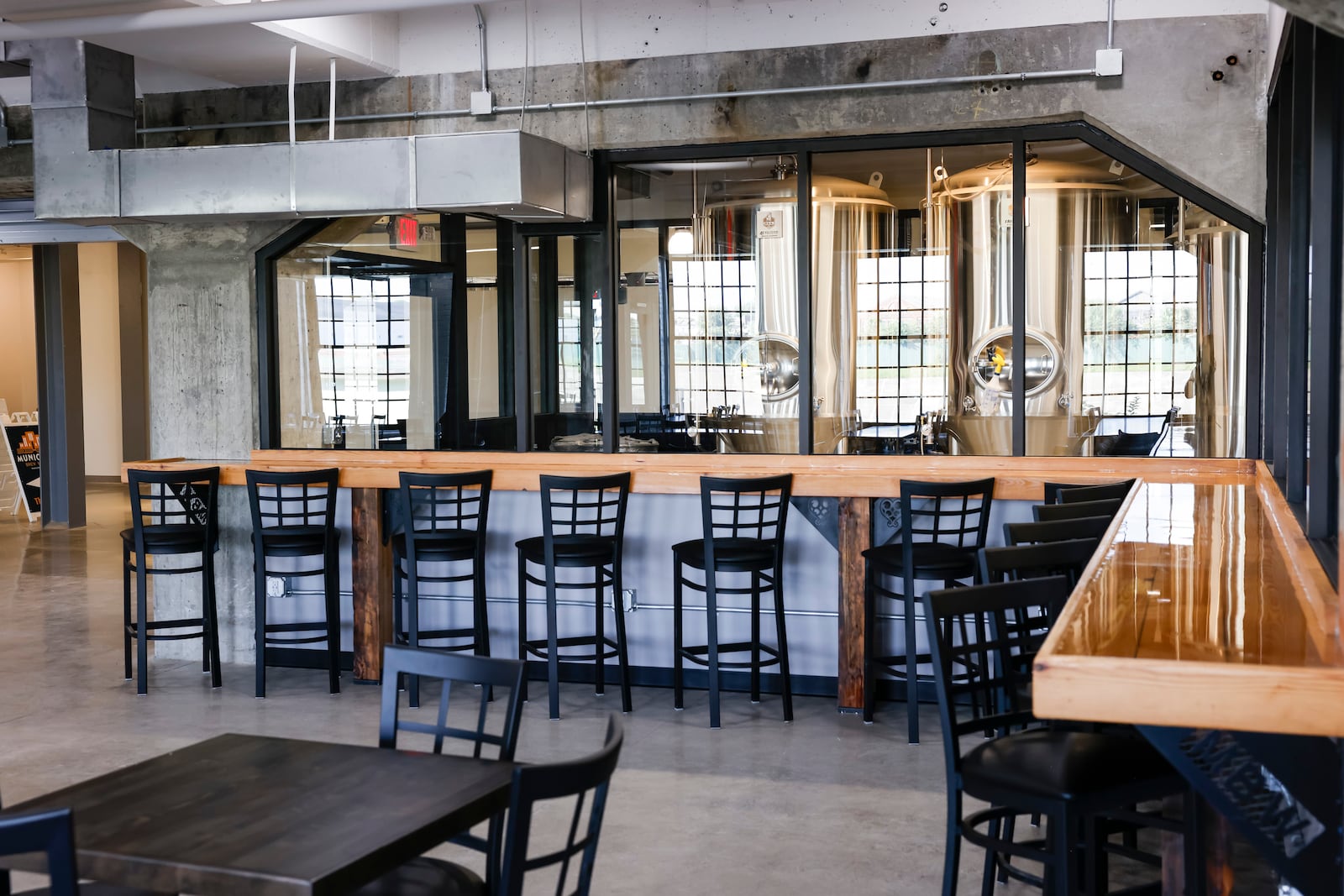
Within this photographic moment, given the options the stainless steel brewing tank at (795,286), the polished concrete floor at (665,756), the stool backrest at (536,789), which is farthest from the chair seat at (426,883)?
the stainless steel brewing tank at (795,286)

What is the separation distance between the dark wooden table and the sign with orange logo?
1094 cm

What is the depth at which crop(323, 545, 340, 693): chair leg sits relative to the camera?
5.69 m

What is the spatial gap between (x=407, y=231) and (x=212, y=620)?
2.18 metres

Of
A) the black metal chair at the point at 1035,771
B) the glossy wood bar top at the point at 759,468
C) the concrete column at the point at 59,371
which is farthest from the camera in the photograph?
the concrete column at the point at 59,371

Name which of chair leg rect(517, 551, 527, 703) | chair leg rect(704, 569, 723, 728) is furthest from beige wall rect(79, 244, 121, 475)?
chair leg rect(704, 569, 723, 728)

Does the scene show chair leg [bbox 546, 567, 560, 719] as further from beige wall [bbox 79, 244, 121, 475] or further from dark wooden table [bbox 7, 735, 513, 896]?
beige wall [bbox 79, 244, 121, 475]

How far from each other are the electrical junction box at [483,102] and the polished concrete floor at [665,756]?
278 cm

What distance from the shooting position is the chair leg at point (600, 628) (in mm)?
5434

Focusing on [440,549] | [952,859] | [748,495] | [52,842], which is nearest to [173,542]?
[440,549]

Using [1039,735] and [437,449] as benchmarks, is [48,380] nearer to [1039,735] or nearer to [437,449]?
[437,449]

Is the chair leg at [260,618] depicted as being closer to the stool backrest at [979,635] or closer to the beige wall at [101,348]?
the stool backrest at [979,635]

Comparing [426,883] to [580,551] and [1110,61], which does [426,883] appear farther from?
[1110,61]

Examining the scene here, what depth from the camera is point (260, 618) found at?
225 inches

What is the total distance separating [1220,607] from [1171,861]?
2.74ft
